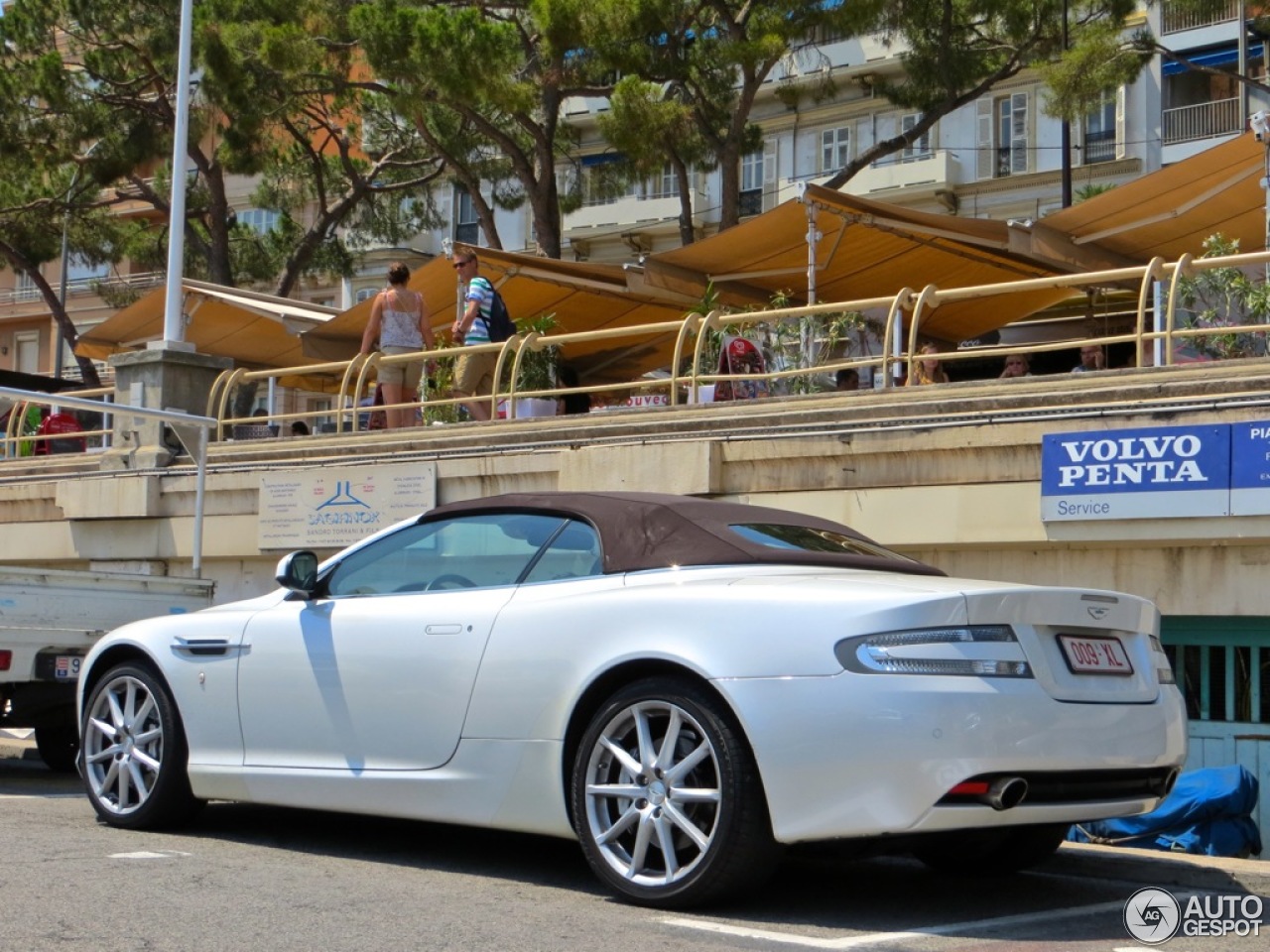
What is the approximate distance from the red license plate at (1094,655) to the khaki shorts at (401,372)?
9948 millimetres

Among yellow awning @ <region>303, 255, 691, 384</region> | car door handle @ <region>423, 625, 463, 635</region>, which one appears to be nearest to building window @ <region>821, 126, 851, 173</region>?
yellow awning @ <region>303, 255, 691, 384</region>

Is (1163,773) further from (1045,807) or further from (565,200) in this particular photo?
(565,200)

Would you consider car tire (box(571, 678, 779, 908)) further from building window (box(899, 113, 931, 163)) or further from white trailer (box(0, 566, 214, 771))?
building window (box(899, 113, 931, 163))

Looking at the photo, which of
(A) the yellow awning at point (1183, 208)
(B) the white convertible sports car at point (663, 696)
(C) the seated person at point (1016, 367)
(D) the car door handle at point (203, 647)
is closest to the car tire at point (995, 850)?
(B) the white convertible sports car at point (663, 696)

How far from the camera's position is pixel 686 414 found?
11711 mm

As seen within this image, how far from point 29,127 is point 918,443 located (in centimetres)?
2290

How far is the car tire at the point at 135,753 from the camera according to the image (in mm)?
6766

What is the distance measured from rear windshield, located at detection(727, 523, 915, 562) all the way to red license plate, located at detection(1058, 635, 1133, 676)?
1065mm

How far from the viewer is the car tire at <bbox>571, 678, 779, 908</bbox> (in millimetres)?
4969

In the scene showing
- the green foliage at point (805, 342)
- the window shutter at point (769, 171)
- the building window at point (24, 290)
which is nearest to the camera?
the green foliage at point (805, 342)

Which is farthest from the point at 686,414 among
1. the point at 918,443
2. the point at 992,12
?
the point at 992,12

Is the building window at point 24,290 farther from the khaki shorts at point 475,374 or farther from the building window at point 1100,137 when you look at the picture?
the khaki shorts at point 475,374

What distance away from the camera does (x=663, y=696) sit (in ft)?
17.0

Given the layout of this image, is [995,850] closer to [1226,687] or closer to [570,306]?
[1226,687]
